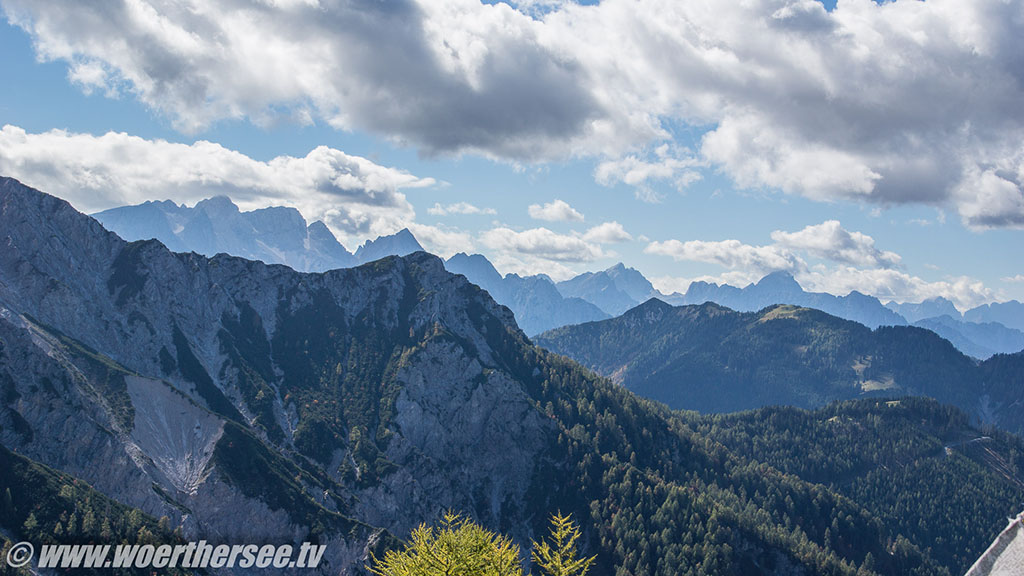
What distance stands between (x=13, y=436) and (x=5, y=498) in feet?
154

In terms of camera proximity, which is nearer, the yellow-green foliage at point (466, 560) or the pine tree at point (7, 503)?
the yellow-green foliage at point (466, 560)

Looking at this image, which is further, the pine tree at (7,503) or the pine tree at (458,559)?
the pine tree at (7,503)

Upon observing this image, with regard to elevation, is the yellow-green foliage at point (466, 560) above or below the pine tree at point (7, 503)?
above

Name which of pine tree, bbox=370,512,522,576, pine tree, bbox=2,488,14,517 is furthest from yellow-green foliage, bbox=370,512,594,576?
pine tree, bbox=2,488,14,517

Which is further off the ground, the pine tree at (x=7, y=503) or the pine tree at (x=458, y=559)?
the pine tree at (x=458, y=559)

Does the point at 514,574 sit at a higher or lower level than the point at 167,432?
higher

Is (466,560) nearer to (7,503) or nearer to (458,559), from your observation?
(458,559)

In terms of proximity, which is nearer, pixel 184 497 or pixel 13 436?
pixel 13 436

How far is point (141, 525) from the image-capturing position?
459 ft

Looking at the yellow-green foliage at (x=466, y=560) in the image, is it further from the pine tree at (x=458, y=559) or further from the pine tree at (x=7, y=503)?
the pine tree at (x=7, y=503)

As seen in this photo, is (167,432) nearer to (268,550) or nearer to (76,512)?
(268,550)

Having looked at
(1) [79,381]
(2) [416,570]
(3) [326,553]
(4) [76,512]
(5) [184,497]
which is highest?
(2) [416,570]

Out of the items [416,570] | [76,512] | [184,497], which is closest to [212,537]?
[184,497]

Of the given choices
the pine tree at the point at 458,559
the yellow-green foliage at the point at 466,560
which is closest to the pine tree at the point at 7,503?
the pine tree at the point at 458,559
